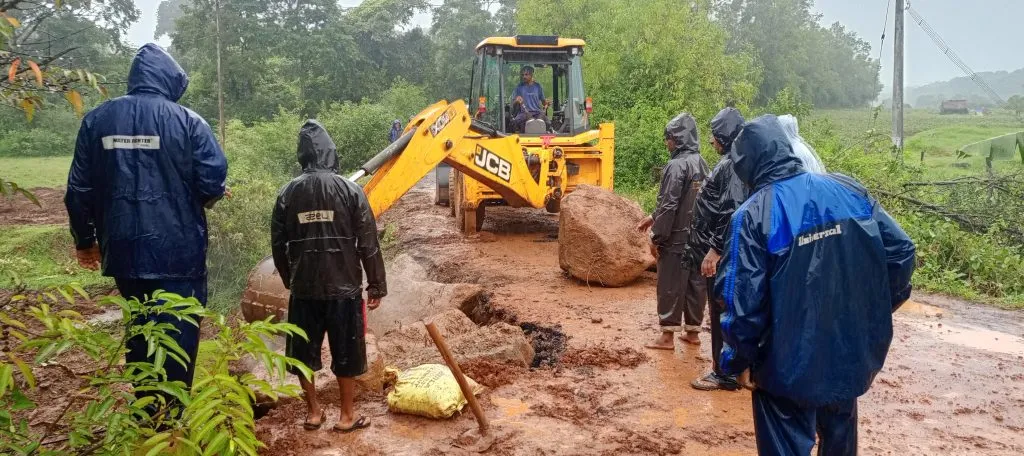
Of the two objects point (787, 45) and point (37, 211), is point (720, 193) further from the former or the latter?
point (787, 45)

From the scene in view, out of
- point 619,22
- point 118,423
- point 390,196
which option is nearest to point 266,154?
point 619,22

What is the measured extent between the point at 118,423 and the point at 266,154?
20209 millimetres

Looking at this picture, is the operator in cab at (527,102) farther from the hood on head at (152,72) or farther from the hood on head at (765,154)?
the hood on head at (765,154)

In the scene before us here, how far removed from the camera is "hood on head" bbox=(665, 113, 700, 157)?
6055 millimetres

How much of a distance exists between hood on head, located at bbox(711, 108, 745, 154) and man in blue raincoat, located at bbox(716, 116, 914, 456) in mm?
2158

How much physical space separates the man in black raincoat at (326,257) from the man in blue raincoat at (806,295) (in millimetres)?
2284

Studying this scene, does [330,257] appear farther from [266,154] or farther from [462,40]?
[462,40]

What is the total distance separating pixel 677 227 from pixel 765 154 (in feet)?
9.79

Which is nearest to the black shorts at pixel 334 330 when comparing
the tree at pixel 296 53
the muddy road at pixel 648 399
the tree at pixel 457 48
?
the muddy road at pixel 648 399

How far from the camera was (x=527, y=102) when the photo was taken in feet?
39.4

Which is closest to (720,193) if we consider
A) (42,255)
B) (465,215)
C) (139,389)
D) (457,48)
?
(139,389)

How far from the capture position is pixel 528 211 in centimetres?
1395

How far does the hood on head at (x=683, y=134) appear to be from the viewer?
19.9 ft

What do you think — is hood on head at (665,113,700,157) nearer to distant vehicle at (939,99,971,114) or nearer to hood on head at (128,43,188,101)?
hood on head at (128,43,188,101)
